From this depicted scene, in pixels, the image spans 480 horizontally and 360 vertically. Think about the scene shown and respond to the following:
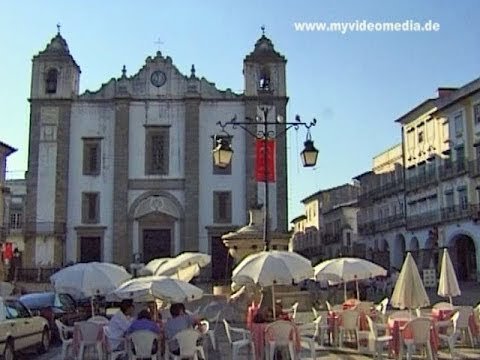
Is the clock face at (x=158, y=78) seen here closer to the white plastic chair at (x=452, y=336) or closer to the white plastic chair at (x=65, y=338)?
the white plastic chair at (x=65, y=338)

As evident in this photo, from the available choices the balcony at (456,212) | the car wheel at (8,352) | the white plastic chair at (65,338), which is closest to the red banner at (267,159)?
A: the white plastic chair at (65,338)

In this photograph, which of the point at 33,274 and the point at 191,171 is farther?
the point at 191,171

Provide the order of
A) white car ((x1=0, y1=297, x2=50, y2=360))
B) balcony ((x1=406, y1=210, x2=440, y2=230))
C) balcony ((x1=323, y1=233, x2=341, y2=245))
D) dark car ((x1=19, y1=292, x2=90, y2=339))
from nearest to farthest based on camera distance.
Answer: white car ((x1=0, y1=297, x2=50, y2=360)) → dark car ((x1=19, y1=292, x2=90, y2=339)) → balcony ((x1=406, y1=210, x2=440, y2=230)) → balcony ((x1=323, y1=233, x2=341, y2=245))

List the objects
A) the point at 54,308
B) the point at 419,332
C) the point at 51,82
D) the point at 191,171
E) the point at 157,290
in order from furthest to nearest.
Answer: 1. the point at 51,82
2. the point at 191,171
3. the point at 54,308
4. the point at 157,290
5. the point at 419,332

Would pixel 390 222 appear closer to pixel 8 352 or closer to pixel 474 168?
pixel 474 168

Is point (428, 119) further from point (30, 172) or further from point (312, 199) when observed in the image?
point (312, 199)

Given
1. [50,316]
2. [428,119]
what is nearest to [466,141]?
[428,119]

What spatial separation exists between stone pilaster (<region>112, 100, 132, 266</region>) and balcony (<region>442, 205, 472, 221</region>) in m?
20.1

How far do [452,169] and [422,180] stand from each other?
508cm

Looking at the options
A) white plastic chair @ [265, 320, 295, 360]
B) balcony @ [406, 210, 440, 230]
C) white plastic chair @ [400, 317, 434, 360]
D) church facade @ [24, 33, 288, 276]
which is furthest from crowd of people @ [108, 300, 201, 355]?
balcony @ [406, 210, 440, 230]

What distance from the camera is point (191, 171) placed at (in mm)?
42125

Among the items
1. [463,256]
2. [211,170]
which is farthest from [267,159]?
[463,256]

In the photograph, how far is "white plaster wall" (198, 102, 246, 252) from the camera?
4203 cm

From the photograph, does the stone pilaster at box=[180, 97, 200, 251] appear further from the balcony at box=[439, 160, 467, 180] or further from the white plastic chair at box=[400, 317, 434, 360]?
the white plastic chair at box=[400, 317, 434, 360]
